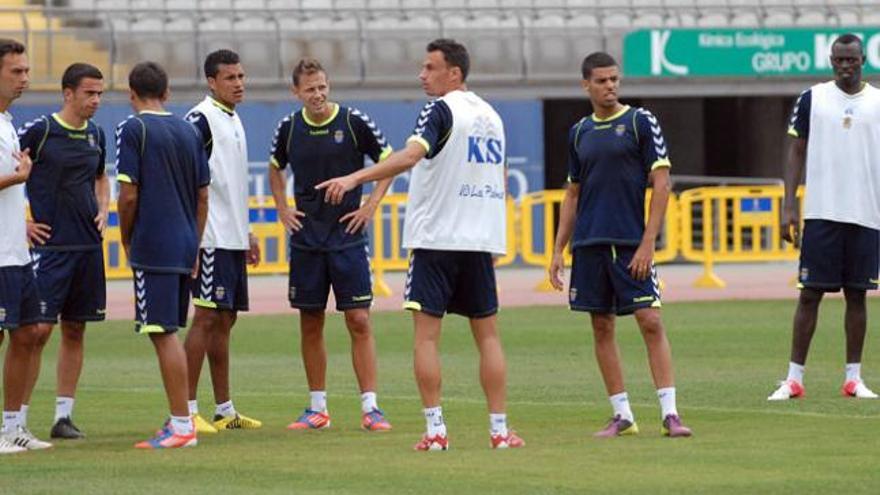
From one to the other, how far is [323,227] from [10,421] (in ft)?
7.61

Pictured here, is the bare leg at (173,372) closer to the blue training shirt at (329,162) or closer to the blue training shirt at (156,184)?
the blue training shirt at (156,184)

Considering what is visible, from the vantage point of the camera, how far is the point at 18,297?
11.8 meters

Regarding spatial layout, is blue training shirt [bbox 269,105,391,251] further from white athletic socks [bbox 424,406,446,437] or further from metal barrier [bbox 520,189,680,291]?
metal barrier [bbox 520,189,680,291]

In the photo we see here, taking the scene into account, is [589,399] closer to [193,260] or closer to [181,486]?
[193,260]

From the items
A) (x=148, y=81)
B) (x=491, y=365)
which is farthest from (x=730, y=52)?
(x=491, y=365)

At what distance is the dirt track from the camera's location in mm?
25391

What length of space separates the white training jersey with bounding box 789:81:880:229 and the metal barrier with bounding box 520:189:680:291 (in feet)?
45.2

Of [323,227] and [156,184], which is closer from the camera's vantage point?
[156,184]

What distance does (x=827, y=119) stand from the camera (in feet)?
45.3

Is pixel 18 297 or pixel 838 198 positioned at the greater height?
pixel 838 198

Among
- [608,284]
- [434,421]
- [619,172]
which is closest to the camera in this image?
[434,421]

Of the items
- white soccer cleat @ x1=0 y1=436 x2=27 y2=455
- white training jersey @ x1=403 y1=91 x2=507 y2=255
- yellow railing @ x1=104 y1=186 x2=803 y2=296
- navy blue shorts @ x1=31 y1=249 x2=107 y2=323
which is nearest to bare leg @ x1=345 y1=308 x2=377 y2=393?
navy blue shorts @ x1=31 y1=249 x2=107 y2=323

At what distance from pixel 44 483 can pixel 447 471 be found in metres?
1.93

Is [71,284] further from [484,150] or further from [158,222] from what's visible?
[484,150]
